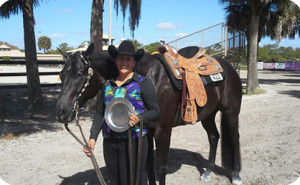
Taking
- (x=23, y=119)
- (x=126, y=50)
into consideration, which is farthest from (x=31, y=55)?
(x=126, y=50)

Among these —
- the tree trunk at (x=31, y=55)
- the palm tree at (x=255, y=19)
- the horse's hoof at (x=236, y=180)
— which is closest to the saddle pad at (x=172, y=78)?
the horse's hoof at (x=236, y=180)

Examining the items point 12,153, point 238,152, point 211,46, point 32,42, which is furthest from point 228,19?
point 12,153

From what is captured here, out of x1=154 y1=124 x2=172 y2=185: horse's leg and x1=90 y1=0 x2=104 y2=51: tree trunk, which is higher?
x1=90 y1=0 x2=104 y2=51: tree trunk

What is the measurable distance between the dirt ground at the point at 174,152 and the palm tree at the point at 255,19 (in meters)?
5.30

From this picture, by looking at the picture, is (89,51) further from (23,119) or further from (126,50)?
(23,119)

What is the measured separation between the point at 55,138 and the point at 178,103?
3.79m

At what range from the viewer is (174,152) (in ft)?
15.5

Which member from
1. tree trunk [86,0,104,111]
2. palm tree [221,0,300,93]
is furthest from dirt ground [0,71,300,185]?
palm tree [221,0,300,93]

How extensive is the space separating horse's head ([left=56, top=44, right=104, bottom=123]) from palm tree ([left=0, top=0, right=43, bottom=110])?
6145 mm

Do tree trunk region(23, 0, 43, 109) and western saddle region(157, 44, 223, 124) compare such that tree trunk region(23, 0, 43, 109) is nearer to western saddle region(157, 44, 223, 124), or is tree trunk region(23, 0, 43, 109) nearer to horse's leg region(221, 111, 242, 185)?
western saddle region(157, 44, 223, 124)

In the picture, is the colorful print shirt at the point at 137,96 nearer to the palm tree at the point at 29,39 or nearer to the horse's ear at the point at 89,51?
the horse's ear at the point at 89,51

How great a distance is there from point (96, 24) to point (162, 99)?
610 centimetres

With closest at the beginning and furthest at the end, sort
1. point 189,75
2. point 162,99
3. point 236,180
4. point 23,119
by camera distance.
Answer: point 162,99, point 189,75, point 236,180, point 23,119

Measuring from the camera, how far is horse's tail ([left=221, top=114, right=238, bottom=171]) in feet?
12.5
